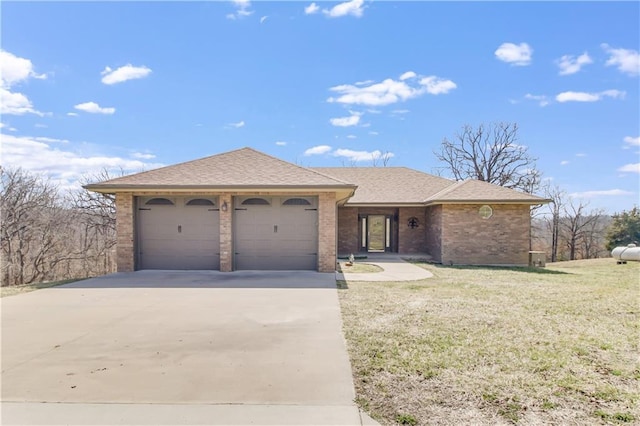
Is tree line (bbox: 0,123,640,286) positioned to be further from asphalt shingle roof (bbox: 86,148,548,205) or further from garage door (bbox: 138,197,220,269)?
garage door (bbox: 138,197,220,269)

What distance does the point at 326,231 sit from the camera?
10.7 m

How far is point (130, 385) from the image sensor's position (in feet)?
11.4

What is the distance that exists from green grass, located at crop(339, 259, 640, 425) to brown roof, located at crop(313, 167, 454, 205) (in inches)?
360

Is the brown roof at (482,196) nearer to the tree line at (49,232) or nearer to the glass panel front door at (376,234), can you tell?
the glass panel front door at (376,234)

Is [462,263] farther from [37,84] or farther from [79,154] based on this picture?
[79,154]

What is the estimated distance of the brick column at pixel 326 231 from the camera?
35.1 ft

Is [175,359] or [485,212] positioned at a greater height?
[485,212]

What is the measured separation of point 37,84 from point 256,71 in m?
7.78

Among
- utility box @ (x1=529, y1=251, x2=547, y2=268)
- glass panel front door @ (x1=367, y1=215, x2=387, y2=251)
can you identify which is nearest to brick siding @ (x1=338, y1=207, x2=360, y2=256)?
glass panel front door @ (x1=367, y1=215, x2=387, y2=251)

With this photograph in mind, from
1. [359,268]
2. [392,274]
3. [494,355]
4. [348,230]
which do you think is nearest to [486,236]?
[392,274]

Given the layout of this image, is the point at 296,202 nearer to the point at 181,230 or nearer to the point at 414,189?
the point at 181,230

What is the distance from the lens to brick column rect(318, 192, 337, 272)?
35.1 ft

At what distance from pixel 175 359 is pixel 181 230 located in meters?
7.49

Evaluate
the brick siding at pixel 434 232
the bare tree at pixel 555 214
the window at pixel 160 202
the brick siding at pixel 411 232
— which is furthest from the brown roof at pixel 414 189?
the bare tree at pixel 555 214
